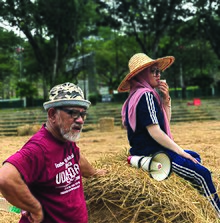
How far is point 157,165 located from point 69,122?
114 centimetres

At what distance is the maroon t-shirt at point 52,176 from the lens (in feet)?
6.87

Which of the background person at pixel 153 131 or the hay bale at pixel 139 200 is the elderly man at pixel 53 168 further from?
the background person at pixel 153 131

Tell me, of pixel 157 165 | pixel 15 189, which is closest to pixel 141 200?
pixel 157 165

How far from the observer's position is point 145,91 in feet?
11.1

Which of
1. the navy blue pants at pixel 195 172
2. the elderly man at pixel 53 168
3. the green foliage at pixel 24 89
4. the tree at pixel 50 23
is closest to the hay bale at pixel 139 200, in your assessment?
the navy blue pants at pixel 195 172

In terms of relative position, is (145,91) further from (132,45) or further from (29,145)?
(132,45)

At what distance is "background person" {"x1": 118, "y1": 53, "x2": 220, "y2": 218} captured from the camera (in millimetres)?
3299

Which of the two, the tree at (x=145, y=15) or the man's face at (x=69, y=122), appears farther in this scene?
the tree at (x=145, y=15)

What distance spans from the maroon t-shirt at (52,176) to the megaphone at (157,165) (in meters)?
0.91

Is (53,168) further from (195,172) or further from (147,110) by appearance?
(195,172)

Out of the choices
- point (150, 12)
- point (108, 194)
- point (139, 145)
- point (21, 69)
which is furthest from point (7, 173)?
point (21, 69)

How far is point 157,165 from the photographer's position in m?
3.18

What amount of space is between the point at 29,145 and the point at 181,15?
2884 cm

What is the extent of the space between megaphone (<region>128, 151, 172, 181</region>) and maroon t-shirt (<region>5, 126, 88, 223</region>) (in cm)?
91
